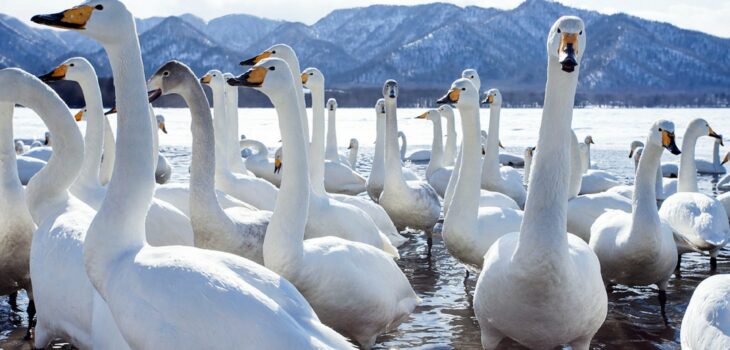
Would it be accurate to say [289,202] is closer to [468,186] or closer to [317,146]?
[468,186]

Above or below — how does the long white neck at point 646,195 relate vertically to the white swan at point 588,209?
above

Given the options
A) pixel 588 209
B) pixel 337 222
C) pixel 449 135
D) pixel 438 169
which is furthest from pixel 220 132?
pixel 449 135

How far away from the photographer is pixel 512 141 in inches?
1241

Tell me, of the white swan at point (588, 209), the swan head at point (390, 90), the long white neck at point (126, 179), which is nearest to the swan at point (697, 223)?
the white swan at point (588, 209)

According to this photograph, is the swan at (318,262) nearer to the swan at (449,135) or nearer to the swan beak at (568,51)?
the swan beak at (568,51)

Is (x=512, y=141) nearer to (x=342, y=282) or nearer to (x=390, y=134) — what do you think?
(x=390, y=134)

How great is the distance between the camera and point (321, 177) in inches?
305

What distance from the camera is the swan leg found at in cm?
488

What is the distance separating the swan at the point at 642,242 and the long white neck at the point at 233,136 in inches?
179

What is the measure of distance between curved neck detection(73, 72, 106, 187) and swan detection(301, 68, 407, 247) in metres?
1.98

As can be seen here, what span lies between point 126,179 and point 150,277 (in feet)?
2.29

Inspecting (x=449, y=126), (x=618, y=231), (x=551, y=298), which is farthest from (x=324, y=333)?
(x=449, y=126)

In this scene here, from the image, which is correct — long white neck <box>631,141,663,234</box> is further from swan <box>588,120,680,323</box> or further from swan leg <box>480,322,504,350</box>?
swan leg <box>480,322,504,350</box>

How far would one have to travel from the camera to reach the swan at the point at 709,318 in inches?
139
